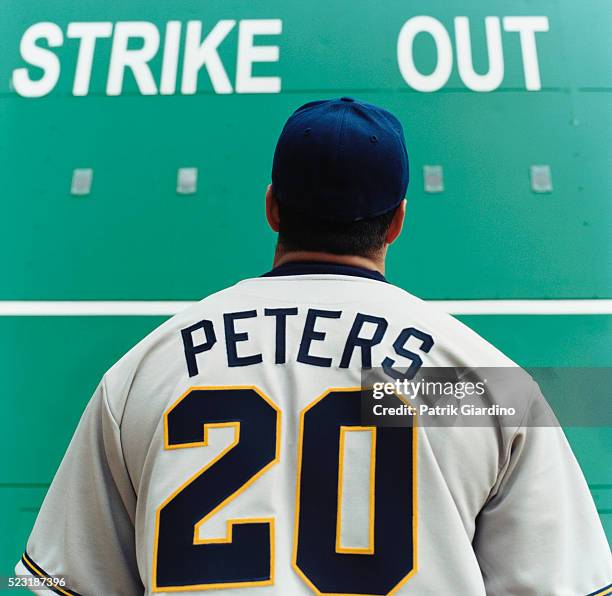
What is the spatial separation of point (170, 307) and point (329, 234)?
1.29 metres

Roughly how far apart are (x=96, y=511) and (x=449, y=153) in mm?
1804

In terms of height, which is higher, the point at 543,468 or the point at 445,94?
the point at 445,94

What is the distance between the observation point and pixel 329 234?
117 cm

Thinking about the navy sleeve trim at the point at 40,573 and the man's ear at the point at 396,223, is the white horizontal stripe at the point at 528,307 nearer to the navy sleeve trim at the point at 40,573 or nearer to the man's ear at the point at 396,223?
the man's ear at the point at 396,223

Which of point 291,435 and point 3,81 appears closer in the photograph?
point 291,435

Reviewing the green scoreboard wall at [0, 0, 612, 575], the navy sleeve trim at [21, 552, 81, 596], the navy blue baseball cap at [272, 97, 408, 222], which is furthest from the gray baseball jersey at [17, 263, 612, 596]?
the green scoreboard wall at [0, 0, 612, 575]

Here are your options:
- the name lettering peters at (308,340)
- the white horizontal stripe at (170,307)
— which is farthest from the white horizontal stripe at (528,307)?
the name lettering peters at (308,340)

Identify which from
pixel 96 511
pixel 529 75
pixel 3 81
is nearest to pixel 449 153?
pixel 529 75

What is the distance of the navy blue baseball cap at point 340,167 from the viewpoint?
116 cm

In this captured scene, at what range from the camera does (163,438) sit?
1024mm

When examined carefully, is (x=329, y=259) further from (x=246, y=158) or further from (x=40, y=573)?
(x=246, y=158)

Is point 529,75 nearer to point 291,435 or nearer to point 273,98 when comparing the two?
point 273,98

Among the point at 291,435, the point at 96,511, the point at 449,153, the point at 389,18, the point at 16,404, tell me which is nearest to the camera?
the point at 291,435

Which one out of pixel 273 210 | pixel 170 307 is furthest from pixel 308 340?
pixel 170 307
